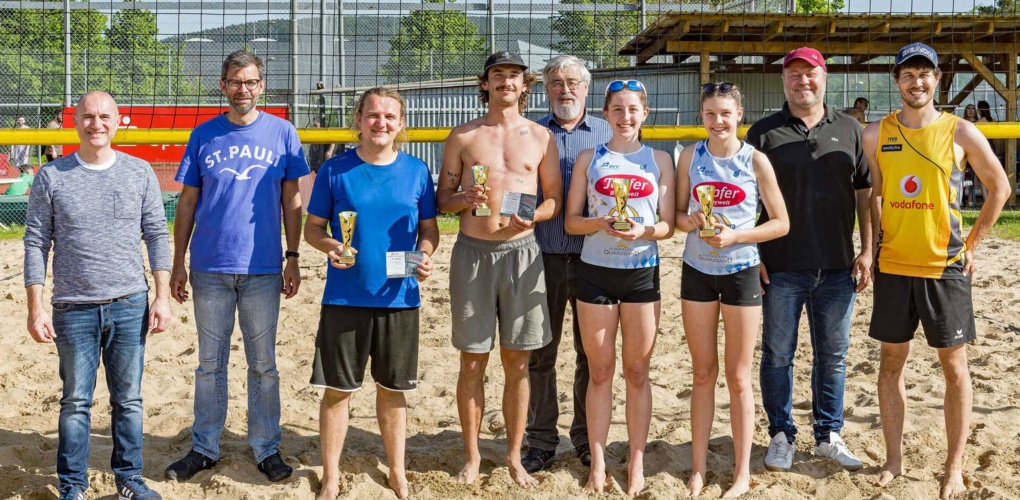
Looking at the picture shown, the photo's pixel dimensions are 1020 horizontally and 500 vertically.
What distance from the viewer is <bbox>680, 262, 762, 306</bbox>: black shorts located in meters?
3.90

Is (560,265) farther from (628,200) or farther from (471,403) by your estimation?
(471,403)

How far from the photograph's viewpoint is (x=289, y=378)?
570cm

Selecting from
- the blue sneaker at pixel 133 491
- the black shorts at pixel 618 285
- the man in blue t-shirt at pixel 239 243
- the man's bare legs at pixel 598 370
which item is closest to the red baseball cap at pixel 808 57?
the black shorts at pixel 618 285

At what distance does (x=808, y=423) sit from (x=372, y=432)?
2.23 metres

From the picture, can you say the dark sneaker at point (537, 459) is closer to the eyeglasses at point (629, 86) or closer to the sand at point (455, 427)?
the sand at point (455, 427)

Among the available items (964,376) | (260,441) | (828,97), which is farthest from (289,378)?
(828,97)

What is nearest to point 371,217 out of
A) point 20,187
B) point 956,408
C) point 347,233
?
point 347,233

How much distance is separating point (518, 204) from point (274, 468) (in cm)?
158

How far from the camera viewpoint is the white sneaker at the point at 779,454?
430cm

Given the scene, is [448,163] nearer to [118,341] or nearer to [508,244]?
[508,244]

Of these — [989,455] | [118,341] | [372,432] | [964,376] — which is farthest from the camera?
[372,432]

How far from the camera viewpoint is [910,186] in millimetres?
3959

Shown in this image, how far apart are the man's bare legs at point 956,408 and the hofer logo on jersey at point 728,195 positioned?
108cm

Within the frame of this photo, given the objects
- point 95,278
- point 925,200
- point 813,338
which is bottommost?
point 813,338
